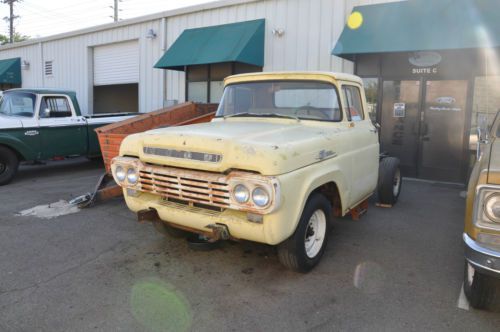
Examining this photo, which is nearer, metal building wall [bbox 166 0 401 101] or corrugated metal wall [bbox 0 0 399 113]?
metal building wall [bbox 166 0 401 101]

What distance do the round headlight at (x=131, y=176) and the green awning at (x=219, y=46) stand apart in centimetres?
681

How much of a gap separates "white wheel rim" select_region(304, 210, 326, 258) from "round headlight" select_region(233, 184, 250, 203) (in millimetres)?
955

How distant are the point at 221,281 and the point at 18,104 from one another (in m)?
7.27

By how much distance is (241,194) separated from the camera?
3275 millimetres

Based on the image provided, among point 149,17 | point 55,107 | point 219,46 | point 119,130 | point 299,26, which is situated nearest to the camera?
point 119,130

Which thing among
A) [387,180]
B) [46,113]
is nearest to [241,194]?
[387,180]

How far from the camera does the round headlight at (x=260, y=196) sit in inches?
124

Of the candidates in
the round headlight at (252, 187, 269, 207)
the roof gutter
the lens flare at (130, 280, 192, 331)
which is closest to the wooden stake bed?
the lens flare at (130, 280, 192, 331)

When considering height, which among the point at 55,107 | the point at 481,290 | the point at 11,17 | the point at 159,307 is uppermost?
the point at 11,17

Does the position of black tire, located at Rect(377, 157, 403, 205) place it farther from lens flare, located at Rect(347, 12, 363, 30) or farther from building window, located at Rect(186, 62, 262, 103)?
building window, located at Rect(186, 62, 262, 103)

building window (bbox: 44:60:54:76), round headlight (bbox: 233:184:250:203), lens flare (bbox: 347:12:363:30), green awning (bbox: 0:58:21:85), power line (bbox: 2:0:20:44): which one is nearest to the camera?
round headlight (bbox: 233:184:250:203)

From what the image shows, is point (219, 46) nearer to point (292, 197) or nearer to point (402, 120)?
point (402, 120)

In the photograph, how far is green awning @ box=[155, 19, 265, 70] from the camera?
1055 centimetres

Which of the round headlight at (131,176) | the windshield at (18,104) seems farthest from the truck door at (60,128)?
the round headlight at (131,176)
